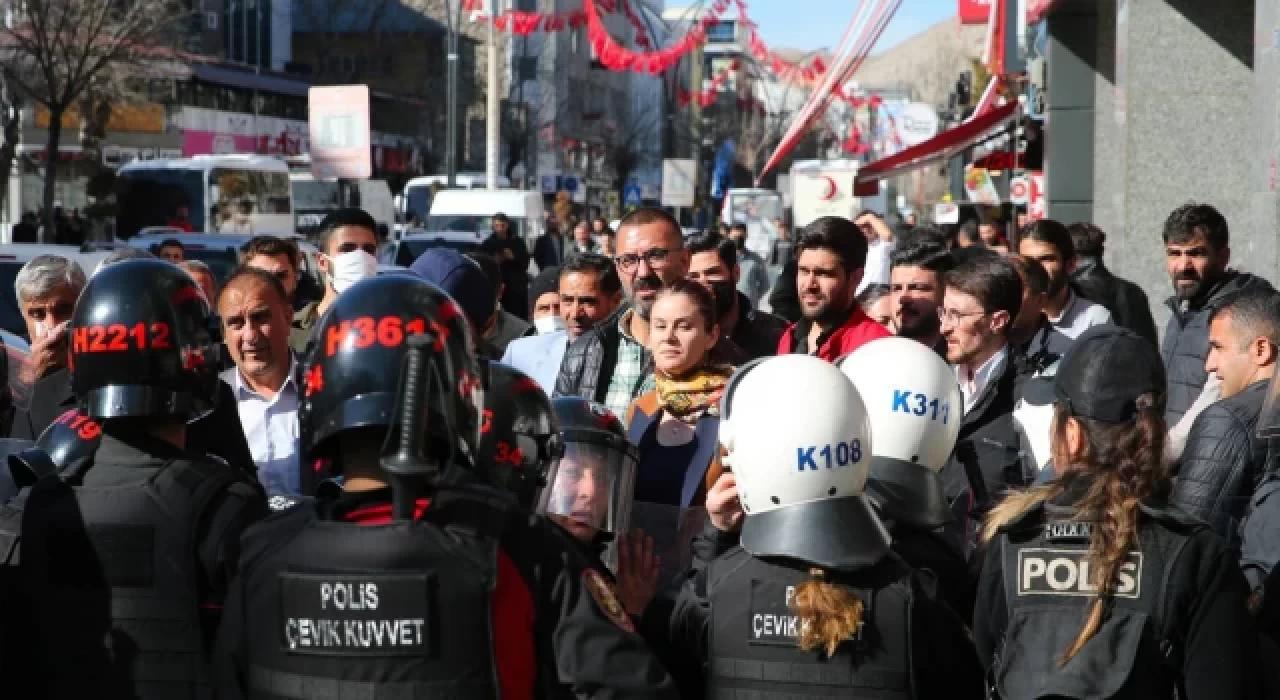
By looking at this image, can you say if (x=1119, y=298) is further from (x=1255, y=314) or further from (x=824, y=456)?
(x=824, y=456)

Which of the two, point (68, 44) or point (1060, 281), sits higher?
point (68, 44)

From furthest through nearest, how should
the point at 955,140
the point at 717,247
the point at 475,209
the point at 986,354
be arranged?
the point at 475,209
the point at 955,140
the point at 717,247
the point at 986,354

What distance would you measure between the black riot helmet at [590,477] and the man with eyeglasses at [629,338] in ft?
7.66

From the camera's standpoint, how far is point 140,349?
13.0 ft

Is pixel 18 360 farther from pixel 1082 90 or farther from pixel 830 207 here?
pixel 830 207

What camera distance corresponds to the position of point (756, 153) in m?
88.4

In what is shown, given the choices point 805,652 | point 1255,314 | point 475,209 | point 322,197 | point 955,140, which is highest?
point 955,140

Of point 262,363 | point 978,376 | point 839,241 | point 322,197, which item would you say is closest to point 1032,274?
point 839,241

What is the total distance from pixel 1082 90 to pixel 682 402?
50.8ft

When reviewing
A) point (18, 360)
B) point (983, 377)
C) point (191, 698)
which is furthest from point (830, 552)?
point (18, 360)

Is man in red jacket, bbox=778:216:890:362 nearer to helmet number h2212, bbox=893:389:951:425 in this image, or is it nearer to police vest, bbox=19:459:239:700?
helmet number h2212, bbox=893:389:951:425

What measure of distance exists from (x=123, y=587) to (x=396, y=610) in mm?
1012

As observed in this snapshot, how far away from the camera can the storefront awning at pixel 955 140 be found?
26562 mm

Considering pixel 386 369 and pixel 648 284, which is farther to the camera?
→ pixel 648 284
